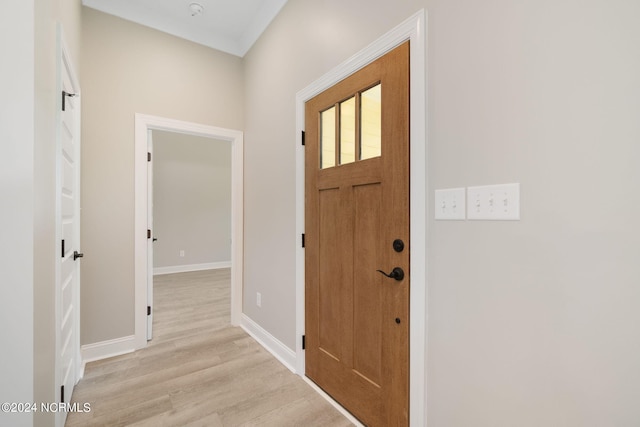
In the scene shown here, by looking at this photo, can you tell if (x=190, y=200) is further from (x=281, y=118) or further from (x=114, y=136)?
(x=281, y=118)

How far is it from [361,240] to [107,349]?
2500mm

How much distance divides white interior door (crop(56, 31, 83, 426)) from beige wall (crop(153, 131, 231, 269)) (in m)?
3.75

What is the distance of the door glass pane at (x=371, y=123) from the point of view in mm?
1492

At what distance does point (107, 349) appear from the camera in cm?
241

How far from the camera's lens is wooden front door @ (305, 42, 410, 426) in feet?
4.43

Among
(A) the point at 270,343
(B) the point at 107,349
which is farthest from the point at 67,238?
(A) the point at 270,343
